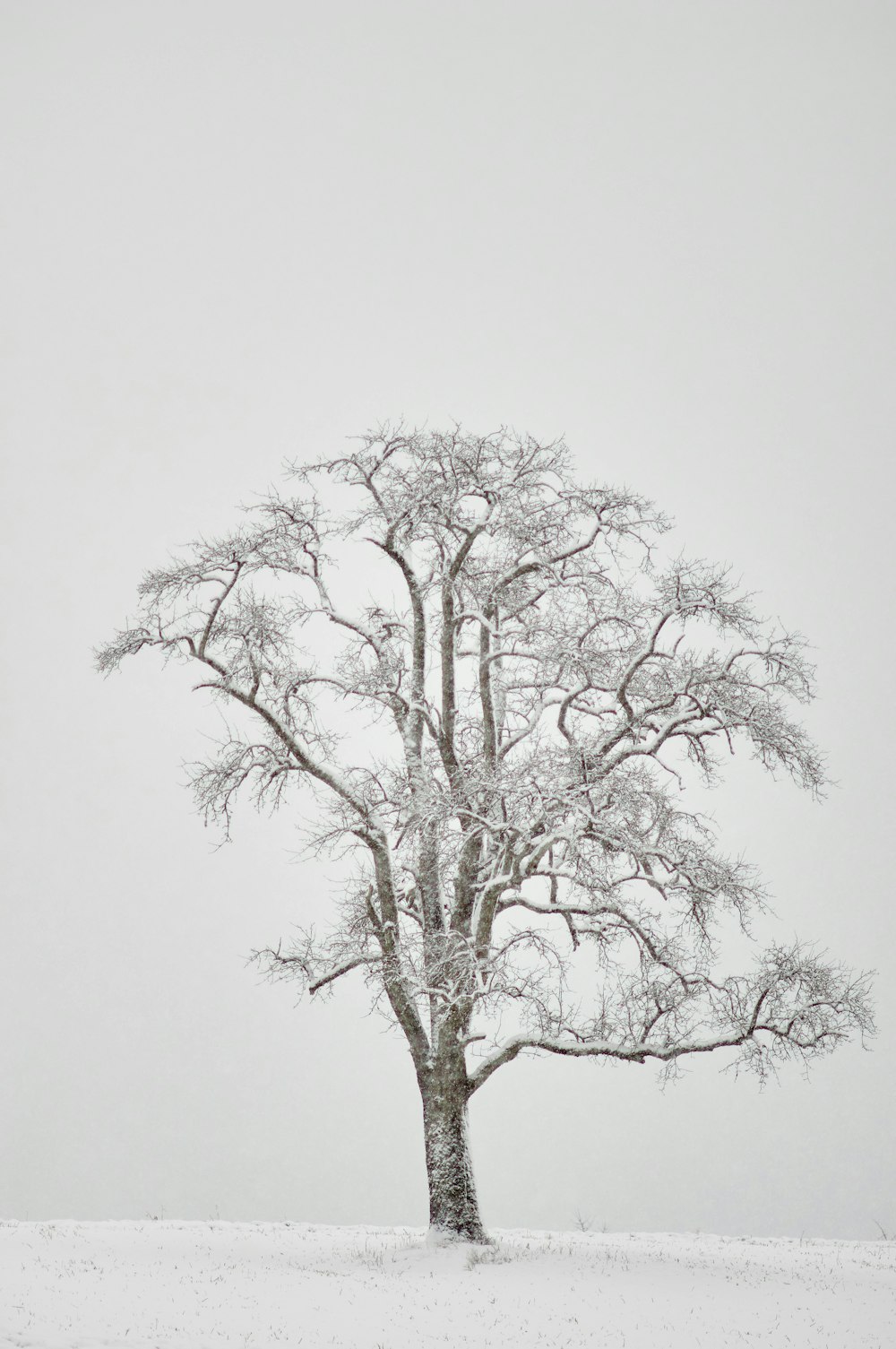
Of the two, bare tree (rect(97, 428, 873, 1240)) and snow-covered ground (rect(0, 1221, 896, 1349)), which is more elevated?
bare tree (rect(97, 428, 873, 1240))

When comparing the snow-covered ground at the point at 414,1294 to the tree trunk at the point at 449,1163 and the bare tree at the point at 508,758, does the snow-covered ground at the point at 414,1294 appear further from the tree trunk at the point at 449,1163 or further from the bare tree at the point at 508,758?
the bare tree at the point at 508,758

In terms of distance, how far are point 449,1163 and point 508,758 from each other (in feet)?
21.5

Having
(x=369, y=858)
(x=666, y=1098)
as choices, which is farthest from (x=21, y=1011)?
(x=369, y=858)

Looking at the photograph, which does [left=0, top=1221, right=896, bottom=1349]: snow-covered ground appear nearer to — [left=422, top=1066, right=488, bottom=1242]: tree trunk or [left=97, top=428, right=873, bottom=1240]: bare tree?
[left=422, top=1066, right=488, bottom=1242]: tree trunk

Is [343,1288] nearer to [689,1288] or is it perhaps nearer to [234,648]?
[689,1288]

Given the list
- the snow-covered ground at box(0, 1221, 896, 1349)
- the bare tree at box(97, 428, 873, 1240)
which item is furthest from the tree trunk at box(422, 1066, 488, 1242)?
the snow-covered ground at box(0, 1221, 896, 1349)

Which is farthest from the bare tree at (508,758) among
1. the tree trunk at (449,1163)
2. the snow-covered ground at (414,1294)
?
the snow-covered ground at (414,1294)

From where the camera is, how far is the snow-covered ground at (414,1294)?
11477 millimetres

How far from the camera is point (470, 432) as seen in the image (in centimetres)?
1866

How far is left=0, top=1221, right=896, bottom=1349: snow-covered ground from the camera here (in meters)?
11.5

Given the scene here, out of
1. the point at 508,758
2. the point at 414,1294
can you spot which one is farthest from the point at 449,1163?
the point at 508,758

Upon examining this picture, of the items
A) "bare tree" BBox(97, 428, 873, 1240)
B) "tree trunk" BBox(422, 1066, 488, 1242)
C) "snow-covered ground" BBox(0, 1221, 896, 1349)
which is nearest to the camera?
"snow-covered ground" BBox(0, 1221, 896, 1349)

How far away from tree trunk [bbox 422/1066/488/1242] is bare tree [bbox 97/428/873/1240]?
0.14ft

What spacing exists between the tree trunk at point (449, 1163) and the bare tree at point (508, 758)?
4 centimetres
